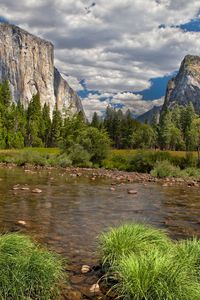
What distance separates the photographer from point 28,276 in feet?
21.4

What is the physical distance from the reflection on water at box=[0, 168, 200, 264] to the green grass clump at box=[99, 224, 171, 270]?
46.1 inches

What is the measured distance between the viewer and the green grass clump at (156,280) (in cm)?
612

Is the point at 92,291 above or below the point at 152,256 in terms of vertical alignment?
below

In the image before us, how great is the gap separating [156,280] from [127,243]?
77.4 inches

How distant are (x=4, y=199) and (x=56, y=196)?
136 inches

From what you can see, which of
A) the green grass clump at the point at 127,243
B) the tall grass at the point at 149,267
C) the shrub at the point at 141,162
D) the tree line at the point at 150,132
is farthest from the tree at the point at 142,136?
the tall grass at the point at 149,267

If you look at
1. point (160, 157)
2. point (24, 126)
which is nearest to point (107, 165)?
→ point (160, 157)

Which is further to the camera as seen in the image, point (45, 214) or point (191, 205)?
point (191, 205)

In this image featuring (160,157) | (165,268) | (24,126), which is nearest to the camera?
(165,268)

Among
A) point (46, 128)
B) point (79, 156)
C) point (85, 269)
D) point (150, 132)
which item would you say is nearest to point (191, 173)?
point (79, 156)

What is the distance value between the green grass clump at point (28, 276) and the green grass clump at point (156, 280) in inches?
47.1

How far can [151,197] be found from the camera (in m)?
23.5

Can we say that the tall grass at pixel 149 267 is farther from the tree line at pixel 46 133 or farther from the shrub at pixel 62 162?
the tree line at pixel 46 133

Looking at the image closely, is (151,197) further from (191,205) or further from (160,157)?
(160,157)
